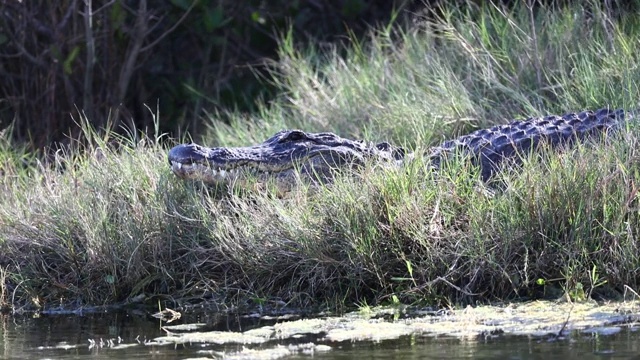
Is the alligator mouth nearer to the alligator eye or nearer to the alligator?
the alligator

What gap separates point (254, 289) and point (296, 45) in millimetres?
4804

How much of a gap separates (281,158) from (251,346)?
1.88 metres

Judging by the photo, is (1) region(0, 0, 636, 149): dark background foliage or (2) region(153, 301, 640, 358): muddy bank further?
(1) region(0, 0, 636, 149): dark background foliage

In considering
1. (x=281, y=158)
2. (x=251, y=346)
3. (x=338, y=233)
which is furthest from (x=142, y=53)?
(x=251, y=346)

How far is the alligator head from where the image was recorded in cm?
553

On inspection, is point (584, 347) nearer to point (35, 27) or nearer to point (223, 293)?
point (223, 293)

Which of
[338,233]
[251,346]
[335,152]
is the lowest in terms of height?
[251,346]

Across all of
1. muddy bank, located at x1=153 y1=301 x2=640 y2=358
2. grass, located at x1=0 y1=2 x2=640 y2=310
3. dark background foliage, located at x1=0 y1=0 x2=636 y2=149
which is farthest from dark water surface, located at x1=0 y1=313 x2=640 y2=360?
dark background foliage, located at x1=0 y1=0 x2=636 y2=149

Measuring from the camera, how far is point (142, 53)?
959 centimetres

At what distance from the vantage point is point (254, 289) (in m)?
5.04

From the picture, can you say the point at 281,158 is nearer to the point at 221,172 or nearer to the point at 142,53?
the point at 221,172

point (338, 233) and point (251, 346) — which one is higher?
point (338, 233)

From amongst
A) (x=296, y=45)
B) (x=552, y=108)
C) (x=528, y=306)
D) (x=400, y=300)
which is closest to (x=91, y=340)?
(x=400, y=300)

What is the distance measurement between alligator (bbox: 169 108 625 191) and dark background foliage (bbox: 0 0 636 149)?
252 centimetres
